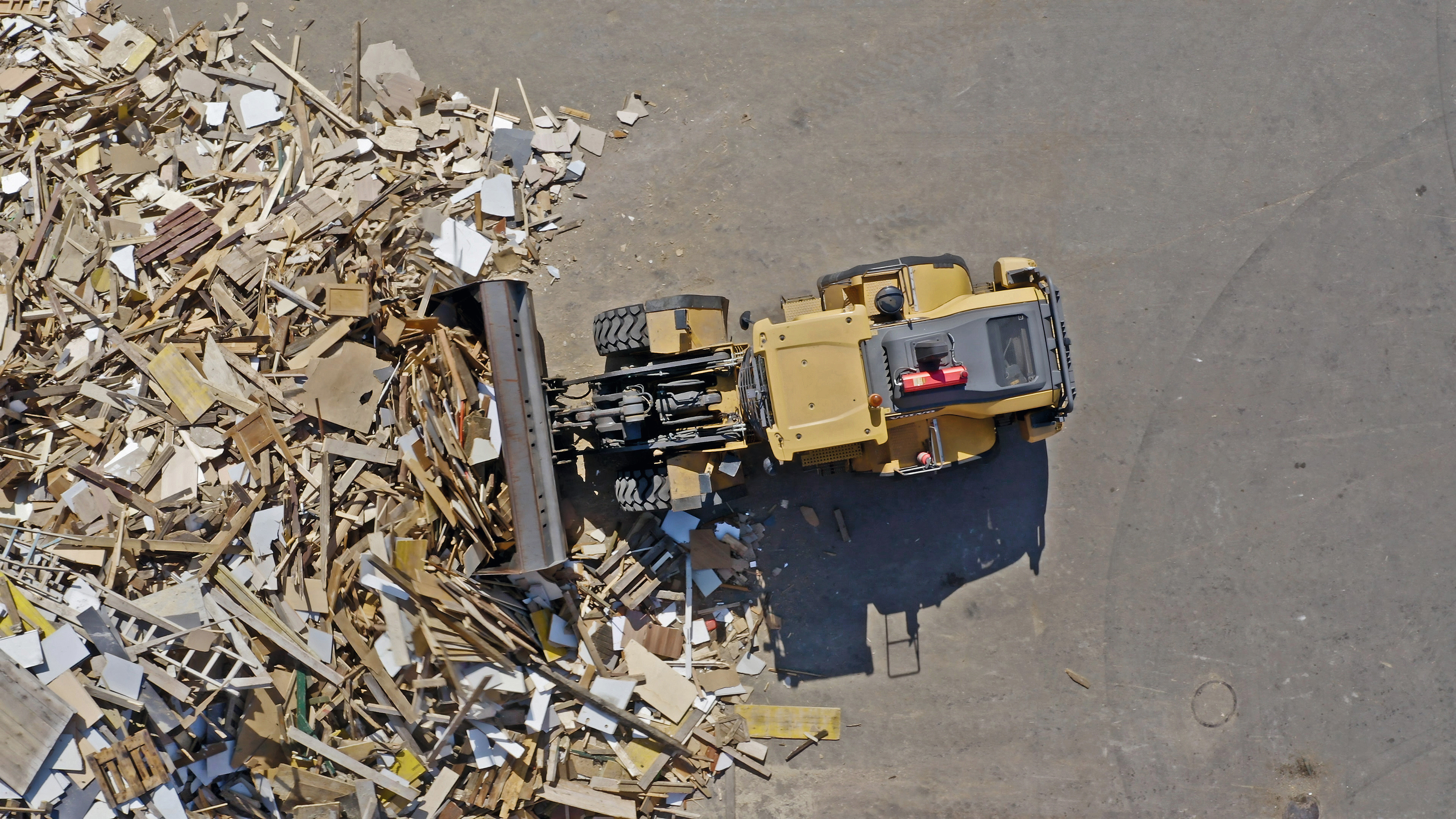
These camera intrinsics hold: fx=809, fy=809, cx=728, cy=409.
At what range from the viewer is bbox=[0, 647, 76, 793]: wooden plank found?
7.17 metres

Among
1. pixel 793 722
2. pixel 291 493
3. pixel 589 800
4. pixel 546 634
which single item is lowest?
pixel 589 800

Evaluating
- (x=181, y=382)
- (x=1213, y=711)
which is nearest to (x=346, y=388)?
(x=181, y=382)

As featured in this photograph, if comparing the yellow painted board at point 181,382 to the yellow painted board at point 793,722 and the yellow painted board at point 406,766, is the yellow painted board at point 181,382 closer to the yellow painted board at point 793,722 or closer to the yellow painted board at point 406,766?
the yellow painted board at point 406,766

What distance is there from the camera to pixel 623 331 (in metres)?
7.50

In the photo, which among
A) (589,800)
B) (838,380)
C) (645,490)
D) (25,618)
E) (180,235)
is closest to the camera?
(838,380)

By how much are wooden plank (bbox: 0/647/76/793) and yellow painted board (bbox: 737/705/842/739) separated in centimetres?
623

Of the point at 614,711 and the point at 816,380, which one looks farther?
the point at 614,711

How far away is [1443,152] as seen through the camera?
8547 mm

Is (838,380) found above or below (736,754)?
above

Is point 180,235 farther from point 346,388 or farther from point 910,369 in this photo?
point 910,369

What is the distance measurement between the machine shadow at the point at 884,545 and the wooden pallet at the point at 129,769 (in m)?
5.80

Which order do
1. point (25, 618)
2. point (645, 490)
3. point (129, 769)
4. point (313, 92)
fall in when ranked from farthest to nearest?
point (313, 92) → point (645, 490) → point (25, 618) → point (129, 769)

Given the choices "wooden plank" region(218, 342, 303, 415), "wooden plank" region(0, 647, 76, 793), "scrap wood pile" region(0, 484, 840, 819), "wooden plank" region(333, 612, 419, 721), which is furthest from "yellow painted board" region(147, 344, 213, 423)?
"wooden plank" region(0, 647, 76, 793)

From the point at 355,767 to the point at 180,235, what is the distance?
215 inches
